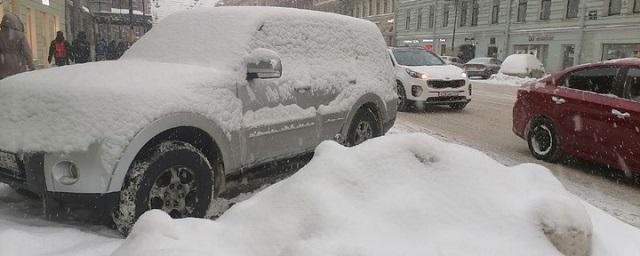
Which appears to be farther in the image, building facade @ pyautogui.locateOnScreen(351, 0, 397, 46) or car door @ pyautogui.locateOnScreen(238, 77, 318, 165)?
building facade @ pyautogui.locateOnScreen(351, 0, 397, 46)

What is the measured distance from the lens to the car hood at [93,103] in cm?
329

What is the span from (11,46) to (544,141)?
24.9 feet

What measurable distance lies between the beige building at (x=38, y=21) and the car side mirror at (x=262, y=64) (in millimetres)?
15504

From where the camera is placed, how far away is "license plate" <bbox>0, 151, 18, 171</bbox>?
3402 mm

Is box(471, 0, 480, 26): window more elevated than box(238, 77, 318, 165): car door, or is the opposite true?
box(471, 0, 480, 26): window

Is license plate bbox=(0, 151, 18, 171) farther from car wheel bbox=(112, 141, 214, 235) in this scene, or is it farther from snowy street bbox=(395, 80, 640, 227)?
snowy street bbox=(395, 80, 640, 227)

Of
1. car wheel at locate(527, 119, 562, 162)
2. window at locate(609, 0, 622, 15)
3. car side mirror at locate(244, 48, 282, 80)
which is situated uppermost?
window at locate(609, 0, 622, 15)

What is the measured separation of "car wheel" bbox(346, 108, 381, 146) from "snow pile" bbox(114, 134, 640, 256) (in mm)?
2922

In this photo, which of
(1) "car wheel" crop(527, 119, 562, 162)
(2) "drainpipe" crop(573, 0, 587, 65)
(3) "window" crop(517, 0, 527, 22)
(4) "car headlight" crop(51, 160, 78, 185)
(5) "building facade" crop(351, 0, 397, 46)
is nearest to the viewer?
(4) "car headlight" crop(51, 160, 78, 185)

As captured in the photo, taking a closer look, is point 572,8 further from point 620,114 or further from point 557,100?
point 620,114

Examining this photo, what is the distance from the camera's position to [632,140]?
5.62 meters

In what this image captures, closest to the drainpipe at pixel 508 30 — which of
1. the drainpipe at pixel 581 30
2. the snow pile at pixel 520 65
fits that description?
the drainpipe at pixel 581 30

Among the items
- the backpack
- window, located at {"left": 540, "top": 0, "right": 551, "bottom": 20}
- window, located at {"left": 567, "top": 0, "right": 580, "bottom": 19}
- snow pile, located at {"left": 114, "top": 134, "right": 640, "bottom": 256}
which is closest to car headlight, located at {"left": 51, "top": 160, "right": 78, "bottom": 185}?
snow pile, located at {"left": 114, "top": 134, "right": 640, "bottom": 256}

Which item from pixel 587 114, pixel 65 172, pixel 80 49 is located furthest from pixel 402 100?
pixel 65 172
